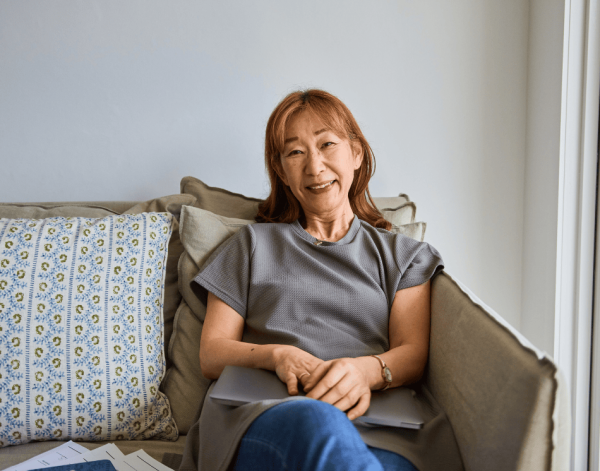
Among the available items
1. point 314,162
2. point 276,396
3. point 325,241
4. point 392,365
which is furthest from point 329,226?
point 276,396

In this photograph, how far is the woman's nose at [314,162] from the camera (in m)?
1.11

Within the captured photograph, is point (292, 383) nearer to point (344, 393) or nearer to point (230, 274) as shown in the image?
point (344, 393)

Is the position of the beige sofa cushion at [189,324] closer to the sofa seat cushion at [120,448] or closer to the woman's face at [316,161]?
the sofa seat cushion at [120,448]

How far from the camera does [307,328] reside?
1.01 meters

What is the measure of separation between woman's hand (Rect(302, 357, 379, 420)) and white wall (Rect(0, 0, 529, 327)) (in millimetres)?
929

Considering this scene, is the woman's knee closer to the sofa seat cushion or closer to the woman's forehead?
the sofa seat cushion

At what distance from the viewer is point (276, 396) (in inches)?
31.4

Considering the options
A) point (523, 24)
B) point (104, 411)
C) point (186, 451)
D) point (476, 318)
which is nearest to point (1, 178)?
point (104, 411)

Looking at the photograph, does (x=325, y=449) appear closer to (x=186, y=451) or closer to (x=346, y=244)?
(x=186, y=451)

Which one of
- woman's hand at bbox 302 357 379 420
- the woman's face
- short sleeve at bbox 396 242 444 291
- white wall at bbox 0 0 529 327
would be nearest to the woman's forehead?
the woman's face

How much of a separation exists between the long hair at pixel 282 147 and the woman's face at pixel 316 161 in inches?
0.8

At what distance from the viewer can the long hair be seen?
44.9 inches

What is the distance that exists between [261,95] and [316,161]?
0.60m

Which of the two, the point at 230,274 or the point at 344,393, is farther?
the point at 230,274
